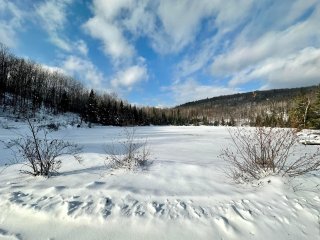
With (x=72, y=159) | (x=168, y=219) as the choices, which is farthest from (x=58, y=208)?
(x=72, y=159)

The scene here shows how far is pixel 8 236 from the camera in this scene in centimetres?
319

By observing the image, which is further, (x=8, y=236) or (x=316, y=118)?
(x=316, y=118)

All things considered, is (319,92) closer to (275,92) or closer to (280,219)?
(280,219)

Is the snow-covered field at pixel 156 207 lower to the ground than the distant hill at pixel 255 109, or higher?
lower

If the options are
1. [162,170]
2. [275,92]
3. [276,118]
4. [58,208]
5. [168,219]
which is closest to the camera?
[168,219]

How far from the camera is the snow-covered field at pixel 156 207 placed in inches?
130

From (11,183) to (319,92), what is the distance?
3605 centimetres

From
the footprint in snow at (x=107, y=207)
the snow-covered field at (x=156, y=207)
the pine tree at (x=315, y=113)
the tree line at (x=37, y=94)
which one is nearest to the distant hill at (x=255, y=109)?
the pine tree at (x=315, y=113)

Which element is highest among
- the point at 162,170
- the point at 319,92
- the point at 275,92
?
the point at 275,92

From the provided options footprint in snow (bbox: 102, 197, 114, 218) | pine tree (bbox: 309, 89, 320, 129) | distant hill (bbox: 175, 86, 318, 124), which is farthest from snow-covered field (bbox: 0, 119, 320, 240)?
pine tree (bbox: 309, 89, 320, 129)

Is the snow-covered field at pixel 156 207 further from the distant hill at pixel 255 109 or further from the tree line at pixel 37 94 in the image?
the tree line at pixel 37 94

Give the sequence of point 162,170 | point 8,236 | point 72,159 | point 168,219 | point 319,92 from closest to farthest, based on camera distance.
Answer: point 8,236 → point 168,219 → point 162,170 → point 72,159 → point 319,92

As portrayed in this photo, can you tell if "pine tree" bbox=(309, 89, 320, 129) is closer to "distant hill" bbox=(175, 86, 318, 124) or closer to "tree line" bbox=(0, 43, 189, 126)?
"distant hill" bbox=(175, 86, 318, 124)

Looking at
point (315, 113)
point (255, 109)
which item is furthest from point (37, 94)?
point (255, 109)
